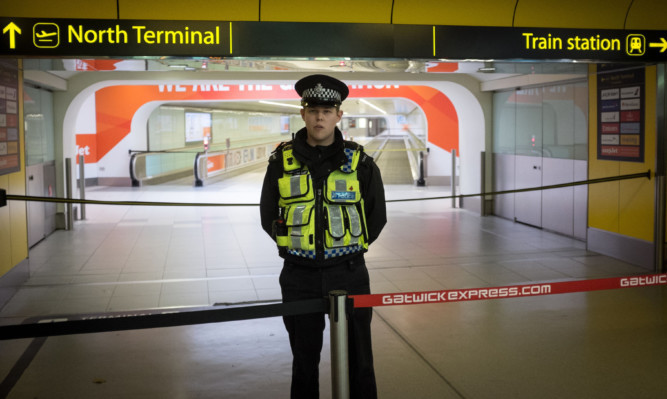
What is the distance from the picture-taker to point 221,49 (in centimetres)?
554

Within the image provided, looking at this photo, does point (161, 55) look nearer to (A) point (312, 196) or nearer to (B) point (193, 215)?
(A) point (312, 196)

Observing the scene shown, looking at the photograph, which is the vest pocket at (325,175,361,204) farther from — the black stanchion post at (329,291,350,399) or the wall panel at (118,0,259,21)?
the wall panel at (118,0,259,21)

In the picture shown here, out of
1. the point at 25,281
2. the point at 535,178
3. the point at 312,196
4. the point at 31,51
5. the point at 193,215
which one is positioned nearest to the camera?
the point at 312,196

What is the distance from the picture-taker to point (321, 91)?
3064 mm

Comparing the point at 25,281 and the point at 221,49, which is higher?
the point at 221,49

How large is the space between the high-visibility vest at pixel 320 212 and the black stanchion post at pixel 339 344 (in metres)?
0.23

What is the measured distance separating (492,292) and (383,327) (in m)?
1.91

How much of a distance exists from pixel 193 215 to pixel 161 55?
7015 mm

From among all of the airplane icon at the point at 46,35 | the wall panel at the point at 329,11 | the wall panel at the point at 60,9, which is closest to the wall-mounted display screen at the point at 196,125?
the wall panel at the point at 329,11

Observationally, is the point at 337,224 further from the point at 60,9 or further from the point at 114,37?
the point at 60,9

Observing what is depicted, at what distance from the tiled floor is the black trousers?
77cm

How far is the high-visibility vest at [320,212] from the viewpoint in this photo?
3.03m

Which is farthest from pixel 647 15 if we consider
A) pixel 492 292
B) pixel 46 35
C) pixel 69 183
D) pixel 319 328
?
pixel 69 183

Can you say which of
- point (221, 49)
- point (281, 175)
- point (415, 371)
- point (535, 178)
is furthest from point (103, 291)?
point (535, 178)
